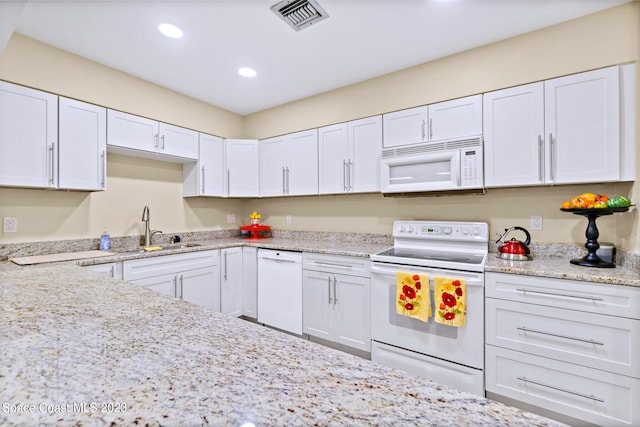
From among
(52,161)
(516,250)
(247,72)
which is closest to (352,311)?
(516,250)

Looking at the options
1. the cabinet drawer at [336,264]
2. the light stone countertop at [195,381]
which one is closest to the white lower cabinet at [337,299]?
the cabinet drawer at [336,264]

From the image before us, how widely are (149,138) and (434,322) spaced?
3.04 m

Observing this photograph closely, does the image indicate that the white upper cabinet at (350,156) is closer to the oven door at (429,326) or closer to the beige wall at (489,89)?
the beige wall at (489,89)

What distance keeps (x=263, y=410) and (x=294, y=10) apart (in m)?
2.25

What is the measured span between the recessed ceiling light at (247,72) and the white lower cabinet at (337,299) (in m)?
1.86

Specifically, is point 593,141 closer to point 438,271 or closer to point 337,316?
point 438,271

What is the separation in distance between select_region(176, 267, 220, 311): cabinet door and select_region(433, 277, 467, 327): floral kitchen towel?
2.04 m

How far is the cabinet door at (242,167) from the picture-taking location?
3580 mm

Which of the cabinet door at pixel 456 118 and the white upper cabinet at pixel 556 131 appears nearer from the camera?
the white upper cabinet at pixel 556 131

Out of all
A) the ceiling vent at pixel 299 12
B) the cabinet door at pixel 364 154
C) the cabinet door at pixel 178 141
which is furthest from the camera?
the cabinet door at pixel 178 141

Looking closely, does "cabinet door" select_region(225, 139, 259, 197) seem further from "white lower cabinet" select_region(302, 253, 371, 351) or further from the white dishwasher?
"white lower cabinet" select_region(302, 253, 371, 351)

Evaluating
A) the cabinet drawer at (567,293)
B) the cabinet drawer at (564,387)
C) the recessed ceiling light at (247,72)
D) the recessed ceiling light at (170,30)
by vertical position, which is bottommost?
the cabinet drawer at (564,387)

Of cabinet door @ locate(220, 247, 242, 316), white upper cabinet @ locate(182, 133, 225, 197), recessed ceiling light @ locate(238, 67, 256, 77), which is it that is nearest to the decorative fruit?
recessed ceiling light @ locate(238, 67, 256, 77)

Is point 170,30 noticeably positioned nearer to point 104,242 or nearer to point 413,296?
point 104,242
